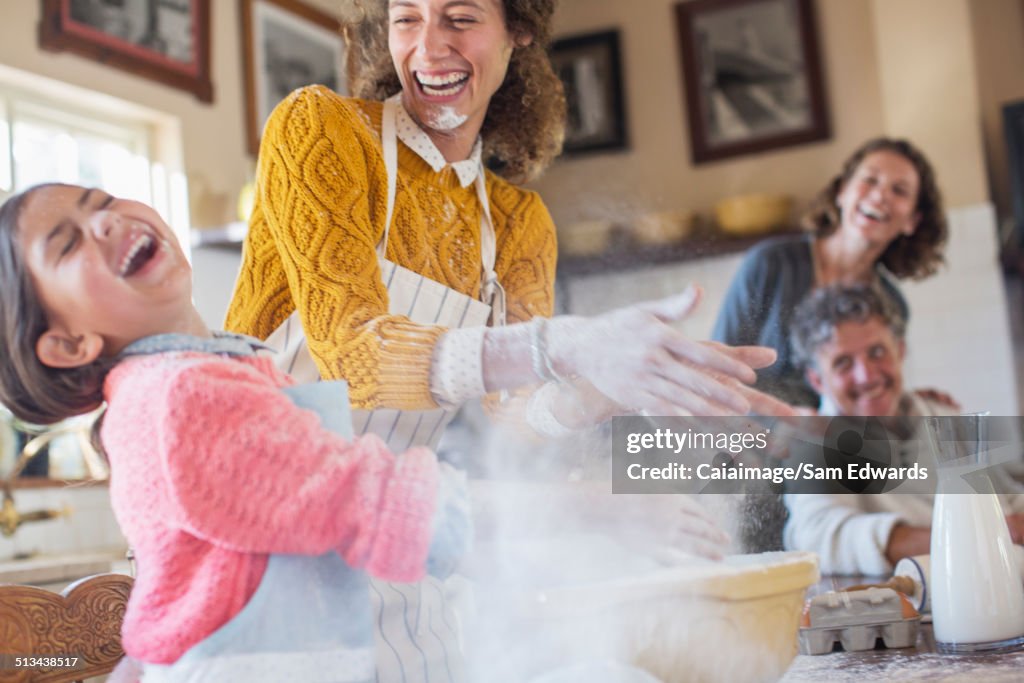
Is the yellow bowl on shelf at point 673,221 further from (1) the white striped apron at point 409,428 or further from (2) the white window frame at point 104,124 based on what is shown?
(1) the white striped apron at point 409,428

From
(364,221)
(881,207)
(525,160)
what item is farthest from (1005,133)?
(364,221)

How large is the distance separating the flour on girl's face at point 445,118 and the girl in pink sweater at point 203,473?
224mm

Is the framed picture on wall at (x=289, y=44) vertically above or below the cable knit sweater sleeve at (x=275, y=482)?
above

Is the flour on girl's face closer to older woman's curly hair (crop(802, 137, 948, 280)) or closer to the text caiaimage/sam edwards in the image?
the text caiaimage/sam edwards

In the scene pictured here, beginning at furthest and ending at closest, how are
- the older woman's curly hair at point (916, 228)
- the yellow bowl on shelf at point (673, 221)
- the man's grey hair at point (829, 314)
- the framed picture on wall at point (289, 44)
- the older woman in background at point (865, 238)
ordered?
1. the yellow bowl on shelf at point (673, 221)
2. the framed picture on wall at point (289, 44)
3. the older woman's curly hair at point (916, 228)
4. the older woman in background at point (865, 238)
5. the man's grey hair at point (829, 314)

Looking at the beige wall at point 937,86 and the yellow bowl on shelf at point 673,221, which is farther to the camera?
the beige wall at point 937,86

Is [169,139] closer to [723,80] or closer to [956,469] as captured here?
[956,469]

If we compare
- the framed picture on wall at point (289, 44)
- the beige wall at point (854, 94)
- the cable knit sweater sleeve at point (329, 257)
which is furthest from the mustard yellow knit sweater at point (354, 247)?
the beige wall at point (854, 94)

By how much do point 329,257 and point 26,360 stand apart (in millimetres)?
177

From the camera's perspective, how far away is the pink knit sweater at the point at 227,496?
0.49 meters

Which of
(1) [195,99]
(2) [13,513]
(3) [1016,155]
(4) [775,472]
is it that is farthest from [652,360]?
(3) [1016,155]

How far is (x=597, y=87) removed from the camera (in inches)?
145

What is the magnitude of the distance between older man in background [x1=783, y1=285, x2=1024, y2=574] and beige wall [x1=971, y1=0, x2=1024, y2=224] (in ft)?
5.68

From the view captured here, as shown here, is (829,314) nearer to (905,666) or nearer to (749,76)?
(905,666)
